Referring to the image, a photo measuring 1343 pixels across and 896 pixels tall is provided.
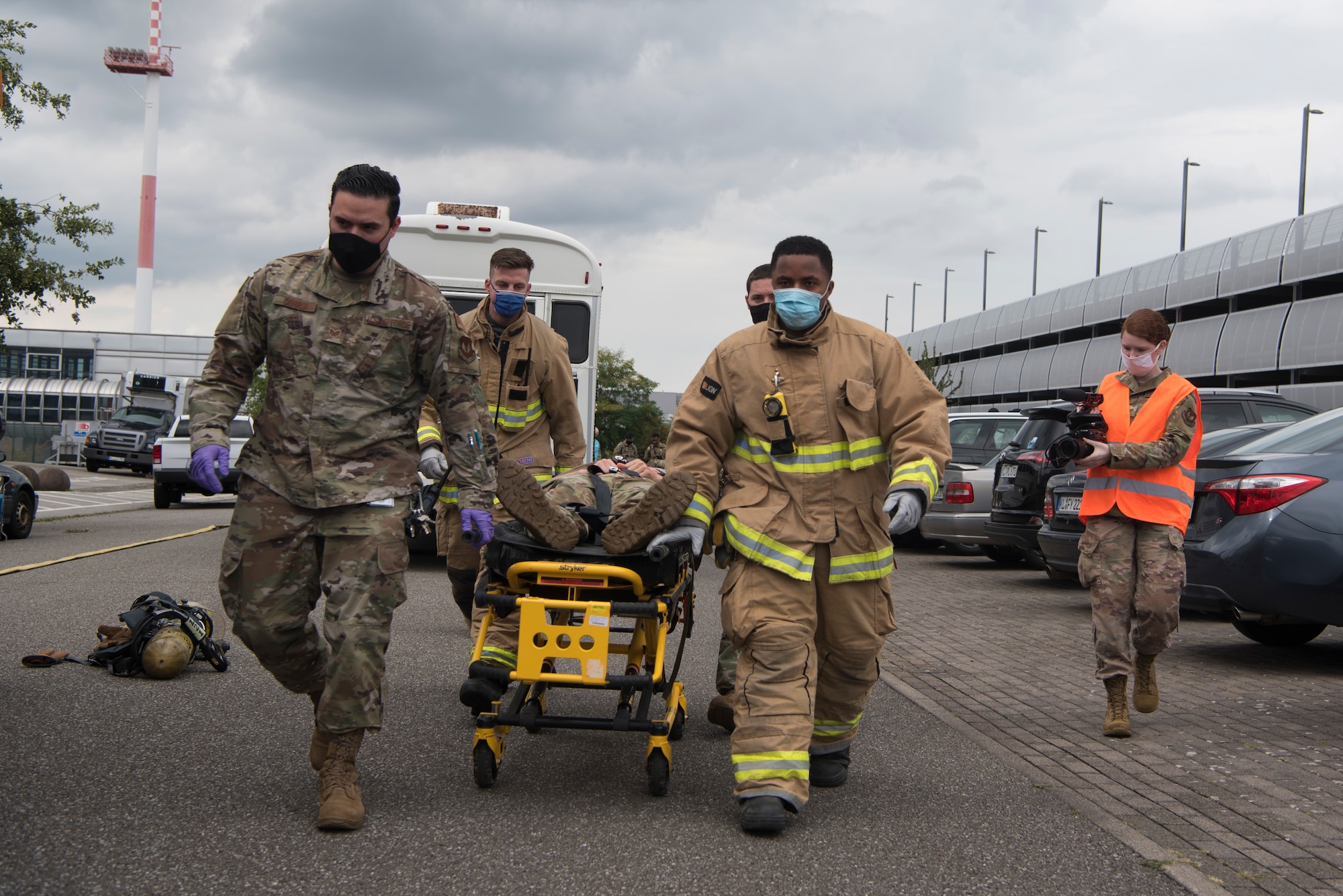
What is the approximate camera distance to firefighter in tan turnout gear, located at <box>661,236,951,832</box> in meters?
4.28

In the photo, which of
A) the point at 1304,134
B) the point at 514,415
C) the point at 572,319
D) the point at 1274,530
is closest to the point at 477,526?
the point at 514,415

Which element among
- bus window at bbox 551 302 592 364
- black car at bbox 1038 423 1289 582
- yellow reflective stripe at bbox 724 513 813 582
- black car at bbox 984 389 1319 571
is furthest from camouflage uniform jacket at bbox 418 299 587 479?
bus window at bbox 551 302 592 364

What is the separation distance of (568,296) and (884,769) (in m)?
8.37

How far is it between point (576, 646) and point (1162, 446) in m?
3.10

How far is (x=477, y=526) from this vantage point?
14.3 feet

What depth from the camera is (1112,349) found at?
5006 centimetres

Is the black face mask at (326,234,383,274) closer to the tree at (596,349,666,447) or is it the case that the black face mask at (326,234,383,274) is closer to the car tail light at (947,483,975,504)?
the car tail light at (947,483,975,504)

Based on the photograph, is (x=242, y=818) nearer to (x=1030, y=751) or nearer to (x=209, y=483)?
(x=209, y=483)

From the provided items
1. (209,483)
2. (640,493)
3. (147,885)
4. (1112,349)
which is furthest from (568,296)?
(1112,349)

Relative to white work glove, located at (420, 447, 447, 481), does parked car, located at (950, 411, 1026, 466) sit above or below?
above

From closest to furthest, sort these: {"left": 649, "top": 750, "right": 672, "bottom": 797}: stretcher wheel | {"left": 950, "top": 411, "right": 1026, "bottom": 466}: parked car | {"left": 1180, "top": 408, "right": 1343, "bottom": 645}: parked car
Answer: {"left": 649, "top": 750, "right": 672, "bottom": 797}: stretcher wheel → {"left": 1180, "top": 408, "right": 1343, "bottom": 645}: parked car → {"left": 950, "top": 411, "right": 1026, "bottom": 466}: parked car

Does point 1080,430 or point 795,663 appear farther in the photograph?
point 1080,430

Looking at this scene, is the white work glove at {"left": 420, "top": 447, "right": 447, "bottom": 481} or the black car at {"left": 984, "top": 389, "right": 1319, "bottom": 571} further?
the black car at {"left": 984, "top": 389, "right": 1319, "bottom": 571}

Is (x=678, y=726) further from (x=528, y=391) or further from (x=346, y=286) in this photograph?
(x=346, y=286)
